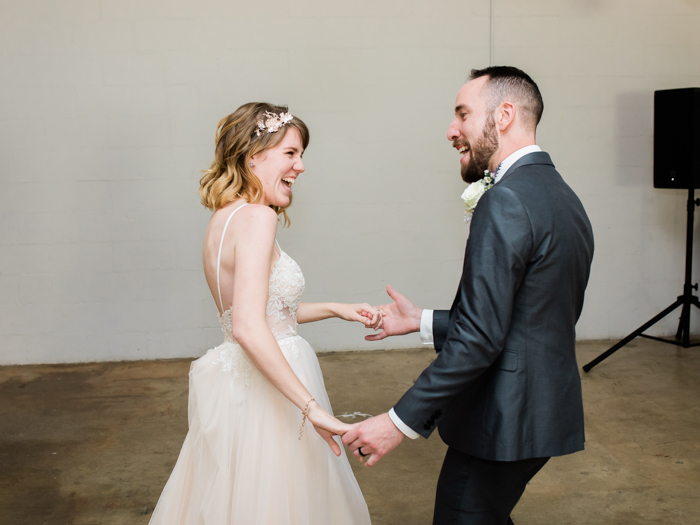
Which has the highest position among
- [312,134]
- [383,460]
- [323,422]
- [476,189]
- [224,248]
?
[312,134]

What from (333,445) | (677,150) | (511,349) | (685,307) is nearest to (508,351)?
(511,349)

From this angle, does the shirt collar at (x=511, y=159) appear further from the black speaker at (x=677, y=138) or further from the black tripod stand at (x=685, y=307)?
the black speaker at (x=677, y=138)

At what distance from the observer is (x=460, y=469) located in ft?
4.96

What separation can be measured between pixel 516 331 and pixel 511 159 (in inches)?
17.3

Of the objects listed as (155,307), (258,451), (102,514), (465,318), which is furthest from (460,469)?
(155,307)

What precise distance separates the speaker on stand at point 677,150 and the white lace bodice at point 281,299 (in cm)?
295

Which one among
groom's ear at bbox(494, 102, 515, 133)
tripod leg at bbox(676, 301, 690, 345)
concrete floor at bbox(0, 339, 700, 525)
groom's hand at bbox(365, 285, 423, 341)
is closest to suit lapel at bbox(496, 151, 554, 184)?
groom's ear at bbox(494, 102, 515, 133)

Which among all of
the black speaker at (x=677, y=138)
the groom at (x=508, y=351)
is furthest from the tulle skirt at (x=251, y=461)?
the black speaker at (x=677, y=138)

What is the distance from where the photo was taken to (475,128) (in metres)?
1.61

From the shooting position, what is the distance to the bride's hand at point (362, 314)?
2.15m

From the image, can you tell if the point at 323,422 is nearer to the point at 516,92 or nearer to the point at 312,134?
the point at 516,92

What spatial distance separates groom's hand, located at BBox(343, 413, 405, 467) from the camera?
149 cm

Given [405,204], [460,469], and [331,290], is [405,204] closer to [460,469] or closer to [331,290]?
[331,290]

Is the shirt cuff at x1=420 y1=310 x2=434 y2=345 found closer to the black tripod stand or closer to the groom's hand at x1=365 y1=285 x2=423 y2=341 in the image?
the groom's hand at x1=365 y1=285 x2=423 y2=341
